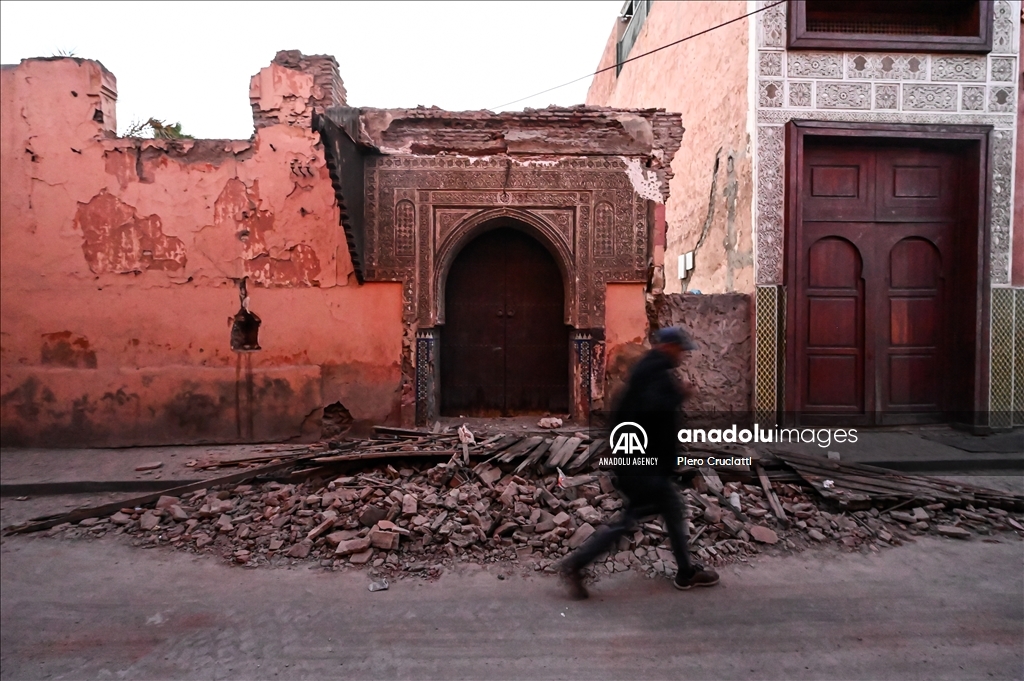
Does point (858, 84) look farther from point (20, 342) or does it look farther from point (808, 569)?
point (20, 342)

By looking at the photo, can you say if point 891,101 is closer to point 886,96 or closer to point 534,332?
point 886,96

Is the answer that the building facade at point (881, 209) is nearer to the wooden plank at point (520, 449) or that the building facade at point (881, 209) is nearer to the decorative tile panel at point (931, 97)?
the decorative tile panel at point (931, 97)

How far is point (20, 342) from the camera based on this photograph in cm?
596

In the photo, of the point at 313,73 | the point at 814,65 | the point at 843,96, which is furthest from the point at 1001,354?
the point at 313,73

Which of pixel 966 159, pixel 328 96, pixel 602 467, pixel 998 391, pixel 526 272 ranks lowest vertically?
pixel 602 467

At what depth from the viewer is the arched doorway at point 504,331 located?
654cm

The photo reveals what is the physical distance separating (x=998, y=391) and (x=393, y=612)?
6.72 meters

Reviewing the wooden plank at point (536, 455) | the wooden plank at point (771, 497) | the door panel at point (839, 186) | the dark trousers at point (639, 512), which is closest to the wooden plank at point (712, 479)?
the wooden plank at point (771, 497)

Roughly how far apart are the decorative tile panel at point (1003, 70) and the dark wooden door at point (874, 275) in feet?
2.96

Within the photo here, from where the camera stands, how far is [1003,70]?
6297 millimetres

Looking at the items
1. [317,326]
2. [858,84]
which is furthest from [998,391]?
[317,326]

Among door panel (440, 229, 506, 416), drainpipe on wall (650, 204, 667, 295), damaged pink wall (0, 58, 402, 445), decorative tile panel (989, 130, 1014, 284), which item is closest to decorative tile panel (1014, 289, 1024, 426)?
decorative tile panel (989, 130, 1014, 284)

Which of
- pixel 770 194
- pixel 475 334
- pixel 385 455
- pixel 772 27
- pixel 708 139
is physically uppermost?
pixel 772 27

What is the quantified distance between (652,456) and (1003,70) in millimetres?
6623
